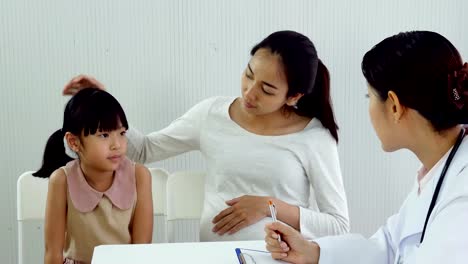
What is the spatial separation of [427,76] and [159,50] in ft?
4.24

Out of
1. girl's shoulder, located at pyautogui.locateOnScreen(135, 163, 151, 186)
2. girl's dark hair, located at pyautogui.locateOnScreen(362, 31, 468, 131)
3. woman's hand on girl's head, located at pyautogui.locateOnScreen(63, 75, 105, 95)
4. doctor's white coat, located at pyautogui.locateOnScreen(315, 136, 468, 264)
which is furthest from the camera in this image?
woman's hand on girl's head, located at pyautogui.locateOnScreen(63, 75, 105, 95)

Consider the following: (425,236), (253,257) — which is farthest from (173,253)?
(425,236)

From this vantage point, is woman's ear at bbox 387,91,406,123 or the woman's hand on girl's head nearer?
woman's ear at bbox 387,91,406,123

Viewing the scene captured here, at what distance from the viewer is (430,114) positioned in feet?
3.79

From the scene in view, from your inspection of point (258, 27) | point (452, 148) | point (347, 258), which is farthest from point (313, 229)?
point (258, 27)

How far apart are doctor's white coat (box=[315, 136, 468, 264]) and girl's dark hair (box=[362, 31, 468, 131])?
78 millimetres

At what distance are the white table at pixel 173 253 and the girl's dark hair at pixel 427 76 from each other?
47 centimetres

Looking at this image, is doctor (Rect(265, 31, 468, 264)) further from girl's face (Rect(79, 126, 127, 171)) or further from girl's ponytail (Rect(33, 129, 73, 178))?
girl's ponytail (Rect(33, 129, 73, 178))

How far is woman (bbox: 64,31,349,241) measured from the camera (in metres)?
1.72

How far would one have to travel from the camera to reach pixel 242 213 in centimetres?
173

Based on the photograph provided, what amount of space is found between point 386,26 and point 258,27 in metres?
0.49

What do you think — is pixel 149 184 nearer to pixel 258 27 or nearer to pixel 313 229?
pixel 313 229

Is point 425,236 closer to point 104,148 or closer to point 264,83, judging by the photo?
point 264,83

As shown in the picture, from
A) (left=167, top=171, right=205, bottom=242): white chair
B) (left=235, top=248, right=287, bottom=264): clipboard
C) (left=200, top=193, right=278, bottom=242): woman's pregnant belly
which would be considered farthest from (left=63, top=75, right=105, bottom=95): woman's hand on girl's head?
(left=235, top=248, right=287, bottom=264): clipboard
